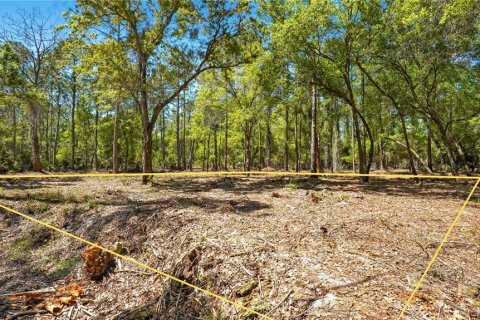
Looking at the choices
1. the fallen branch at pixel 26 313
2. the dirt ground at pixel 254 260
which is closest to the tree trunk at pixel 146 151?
the dirt ground at pixel 254 260

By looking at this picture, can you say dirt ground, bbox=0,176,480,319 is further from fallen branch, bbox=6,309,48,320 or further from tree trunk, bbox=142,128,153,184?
tree trunk, bbox=142,128,153,184

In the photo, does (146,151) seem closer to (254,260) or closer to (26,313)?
(26,313)

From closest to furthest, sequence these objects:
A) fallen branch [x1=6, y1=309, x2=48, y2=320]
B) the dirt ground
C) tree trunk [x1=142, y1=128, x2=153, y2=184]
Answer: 1. the dirt ground
2. fallen branch [x1=6, y1=309, x2=48, y2=320]
3. tree trunk [x1=142, y1=128, x2=153, y2=184]

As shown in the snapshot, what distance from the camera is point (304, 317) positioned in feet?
9.84

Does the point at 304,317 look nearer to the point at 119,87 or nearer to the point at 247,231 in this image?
the point at 247,231

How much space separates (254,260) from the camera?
13.5 ft

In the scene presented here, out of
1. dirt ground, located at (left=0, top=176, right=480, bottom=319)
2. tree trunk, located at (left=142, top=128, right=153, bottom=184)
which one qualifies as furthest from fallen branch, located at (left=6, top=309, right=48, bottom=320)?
tree trunk, located at (left=142, top=128, right=153, bottom=184)

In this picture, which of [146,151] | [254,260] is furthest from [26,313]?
[146,151]

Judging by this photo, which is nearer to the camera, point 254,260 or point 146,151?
point 254,260

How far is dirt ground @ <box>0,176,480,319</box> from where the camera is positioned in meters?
3.27

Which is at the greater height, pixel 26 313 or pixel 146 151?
pixel 146 151

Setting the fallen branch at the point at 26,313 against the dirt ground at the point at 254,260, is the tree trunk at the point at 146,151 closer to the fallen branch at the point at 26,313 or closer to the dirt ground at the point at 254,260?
the dirt ground at the point at 254,260

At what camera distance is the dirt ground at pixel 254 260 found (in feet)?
10.7

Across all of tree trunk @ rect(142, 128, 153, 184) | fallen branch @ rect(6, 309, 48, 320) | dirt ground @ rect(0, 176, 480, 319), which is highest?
tree trunk @ rect(142, 128, 153, 184)
